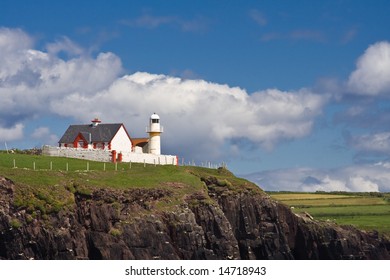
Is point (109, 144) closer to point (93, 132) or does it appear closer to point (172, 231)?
point (93, 132)

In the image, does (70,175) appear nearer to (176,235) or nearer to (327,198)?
(176,235)

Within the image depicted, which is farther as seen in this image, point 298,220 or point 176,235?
point 298,220

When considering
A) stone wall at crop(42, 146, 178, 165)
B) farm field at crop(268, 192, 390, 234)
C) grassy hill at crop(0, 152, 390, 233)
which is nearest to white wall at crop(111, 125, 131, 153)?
stone wall at crop(42, 146, 178, 165)

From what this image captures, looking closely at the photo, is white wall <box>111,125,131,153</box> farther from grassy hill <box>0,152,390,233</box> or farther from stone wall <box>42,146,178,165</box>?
grassy hill <box>0,152,390,233</box>

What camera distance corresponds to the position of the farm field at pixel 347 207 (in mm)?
136750

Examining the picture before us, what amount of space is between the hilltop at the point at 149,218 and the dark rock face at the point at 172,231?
114mm

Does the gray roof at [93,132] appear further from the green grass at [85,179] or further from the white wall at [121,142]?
the green grass at [85,179]

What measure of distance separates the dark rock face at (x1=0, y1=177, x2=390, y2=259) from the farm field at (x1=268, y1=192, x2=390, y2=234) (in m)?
11.0

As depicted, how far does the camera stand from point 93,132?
13138 centimetres

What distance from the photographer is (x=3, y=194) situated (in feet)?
302

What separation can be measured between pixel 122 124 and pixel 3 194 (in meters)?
40.7

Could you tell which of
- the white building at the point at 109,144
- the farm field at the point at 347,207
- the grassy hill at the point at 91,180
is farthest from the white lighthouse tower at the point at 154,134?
the farm field at the point at 347,207
